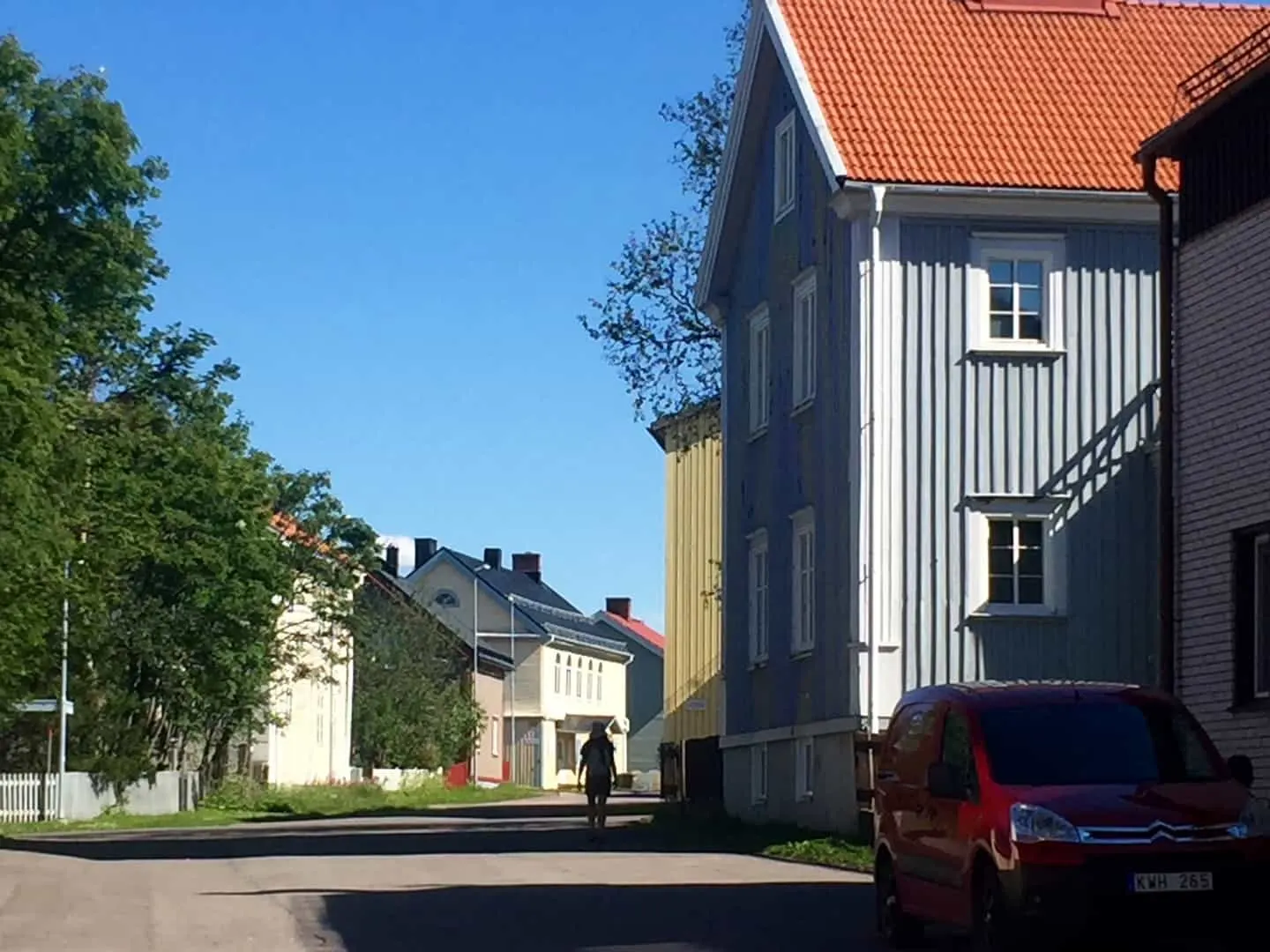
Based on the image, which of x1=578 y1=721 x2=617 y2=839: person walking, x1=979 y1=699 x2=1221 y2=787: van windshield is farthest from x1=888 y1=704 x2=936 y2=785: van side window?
x1=578 y1=721 x2=617 y2=839: person walking

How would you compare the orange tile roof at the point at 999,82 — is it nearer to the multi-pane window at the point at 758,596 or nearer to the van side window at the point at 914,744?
the multi-pane window at the point at 758,596

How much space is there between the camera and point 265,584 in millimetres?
55656

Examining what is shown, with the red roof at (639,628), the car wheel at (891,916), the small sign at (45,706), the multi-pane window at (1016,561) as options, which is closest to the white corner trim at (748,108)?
the multi-pane window at (1016,561)

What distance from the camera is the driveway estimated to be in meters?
17.3

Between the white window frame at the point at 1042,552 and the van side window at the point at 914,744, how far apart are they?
13.2 meters

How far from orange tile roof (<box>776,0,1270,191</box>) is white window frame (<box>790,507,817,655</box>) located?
504cm

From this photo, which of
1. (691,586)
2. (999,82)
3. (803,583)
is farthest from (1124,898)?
(691,586)

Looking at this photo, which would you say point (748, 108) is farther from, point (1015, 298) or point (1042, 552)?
point (1042, 552)

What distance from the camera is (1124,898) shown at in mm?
13539

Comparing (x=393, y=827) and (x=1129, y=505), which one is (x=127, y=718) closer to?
(x=393, y=827)

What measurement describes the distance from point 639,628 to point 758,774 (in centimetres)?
11687

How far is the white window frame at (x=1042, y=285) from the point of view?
3041 cm

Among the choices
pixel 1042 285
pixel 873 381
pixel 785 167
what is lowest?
pixel 873 381

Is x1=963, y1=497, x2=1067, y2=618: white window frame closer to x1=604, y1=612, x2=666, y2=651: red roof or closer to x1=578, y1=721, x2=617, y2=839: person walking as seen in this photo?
x1=578, y1=721, x2=617, y2=839: person walking
